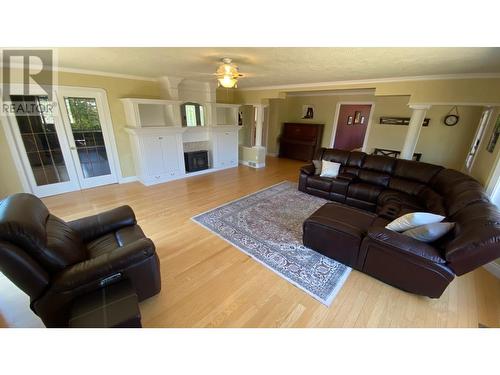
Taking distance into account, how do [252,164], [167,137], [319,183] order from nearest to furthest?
[319,183]
[167,137]
[252,164]

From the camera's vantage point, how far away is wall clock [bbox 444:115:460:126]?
15.2 feet

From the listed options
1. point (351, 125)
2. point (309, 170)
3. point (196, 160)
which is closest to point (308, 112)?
point (351, 125)

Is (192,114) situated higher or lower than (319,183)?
higher

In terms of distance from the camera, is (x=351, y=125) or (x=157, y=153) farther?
(x=351, y=125)

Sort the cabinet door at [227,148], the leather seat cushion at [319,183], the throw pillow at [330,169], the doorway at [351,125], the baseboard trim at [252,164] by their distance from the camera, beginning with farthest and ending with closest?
the doorway at [351,125]
the baseboard trim at [252,164]
the cabinet door at [227,148]
the throw pillow at [330,169]
the leather seat cushion at [319,183]

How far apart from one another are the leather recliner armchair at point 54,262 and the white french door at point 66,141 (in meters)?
2.81

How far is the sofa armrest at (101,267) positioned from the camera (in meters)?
1.24

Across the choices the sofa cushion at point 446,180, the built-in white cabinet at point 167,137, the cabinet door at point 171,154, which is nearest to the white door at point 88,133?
the built-in white cabinet at point 167,137

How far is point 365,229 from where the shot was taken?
2041 millimetres

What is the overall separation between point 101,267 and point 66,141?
355 centimetres

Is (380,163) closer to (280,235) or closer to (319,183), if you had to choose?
(319,183)

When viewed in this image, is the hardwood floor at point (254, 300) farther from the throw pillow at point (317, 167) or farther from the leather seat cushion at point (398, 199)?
the throw pillow at point (317, 167)

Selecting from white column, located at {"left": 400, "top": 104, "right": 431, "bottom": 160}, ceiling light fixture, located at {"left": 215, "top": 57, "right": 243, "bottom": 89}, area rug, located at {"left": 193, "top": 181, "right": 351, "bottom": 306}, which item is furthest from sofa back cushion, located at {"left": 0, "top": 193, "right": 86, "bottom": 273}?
white column, located at {"left": 400, "top": 104, "right": 431, "bottom": 160}

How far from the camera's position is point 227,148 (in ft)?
18.2
